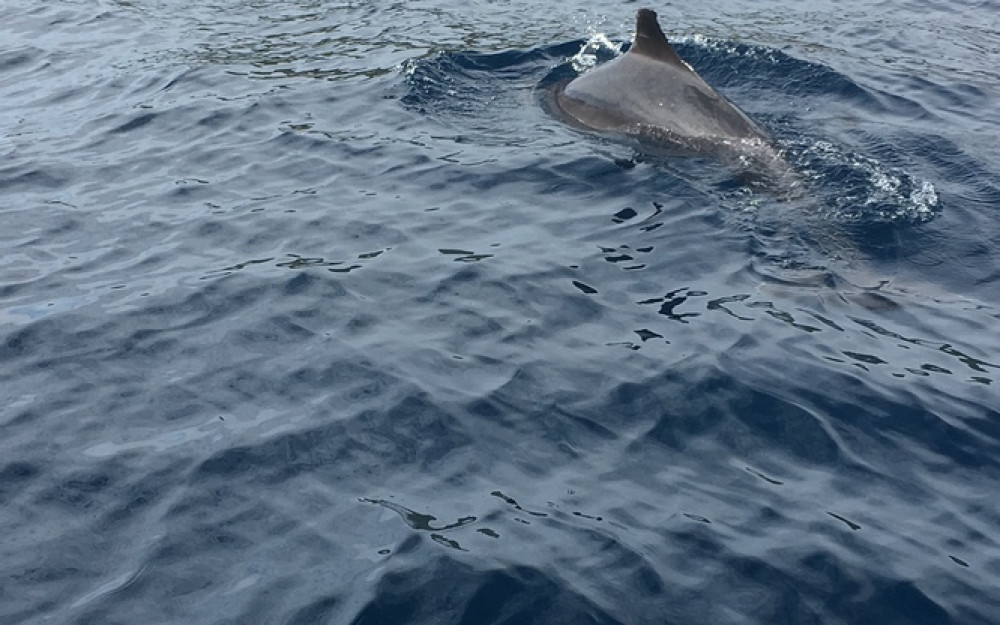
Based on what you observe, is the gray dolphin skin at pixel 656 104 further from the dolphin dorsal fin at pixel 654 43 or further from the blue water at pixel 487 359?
the blue water at pixel 487 359

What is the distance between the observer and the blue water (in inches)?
237

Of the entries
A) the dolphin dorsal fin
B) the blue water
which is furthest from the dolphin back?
the blue water

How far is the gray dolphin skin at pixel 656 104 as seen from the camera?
12250mm

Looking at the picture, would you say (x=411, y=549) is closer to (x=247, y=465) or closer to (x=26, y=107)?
(x=247, y=465)

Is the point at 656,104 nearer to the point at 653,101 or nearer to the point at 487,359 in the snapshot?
the point at 653,101

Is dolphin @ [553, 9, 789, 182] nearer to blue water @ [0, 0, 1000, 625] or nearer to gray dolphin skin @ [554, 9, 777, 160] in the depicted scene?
gray dolphin skin @ [554, 9, 777, 160]

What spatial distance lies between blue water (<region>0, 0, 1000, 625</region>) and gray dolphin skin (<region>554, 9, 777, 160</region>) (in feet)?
1.31

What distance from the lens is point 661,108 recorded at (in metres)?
12.7

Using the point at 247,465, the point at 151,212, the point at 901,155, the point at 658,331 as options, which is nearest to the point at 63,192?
the point at 151,212

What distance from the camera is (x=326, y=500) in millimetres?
6582

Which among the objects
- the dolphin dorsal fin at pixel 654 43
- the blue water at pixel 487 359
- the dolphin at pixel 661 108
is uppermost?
the dolphin dorsal fin at pixel 654 43

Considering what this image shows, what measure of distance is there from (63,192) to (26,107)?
4019 millimetres

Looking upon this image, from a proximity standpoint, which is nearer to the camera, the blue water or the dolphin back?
the blue water

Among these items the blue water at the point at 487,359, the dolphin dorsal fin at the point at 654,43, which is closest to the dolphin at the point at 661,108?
the dolphin dorsal fin at the point at 654,43
